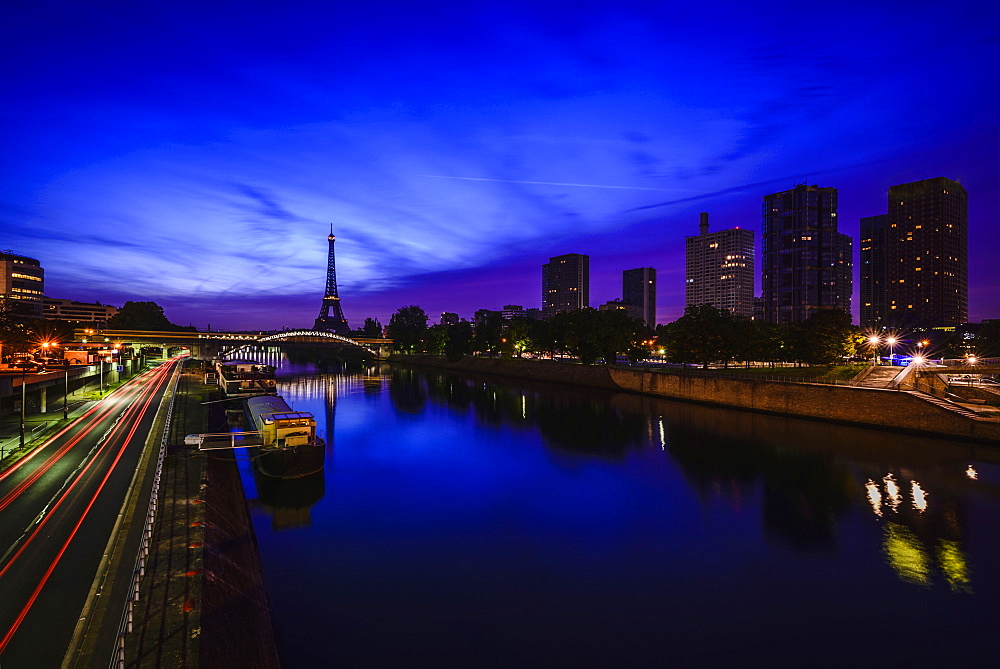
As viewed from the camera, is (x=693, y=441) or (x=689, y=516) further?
(x=693, y=441)

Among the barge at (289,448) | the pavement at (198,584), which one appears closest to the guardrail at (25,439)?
the pavement at (198,584)

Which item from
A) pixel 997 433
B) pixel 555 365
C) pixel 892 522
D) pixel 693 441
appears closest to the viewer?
pixel 892 522

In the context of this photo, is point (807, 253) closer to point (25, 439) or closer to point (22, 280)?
point (25, 439)

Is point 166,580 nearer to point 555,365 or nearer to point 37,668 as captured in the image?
point 37,668

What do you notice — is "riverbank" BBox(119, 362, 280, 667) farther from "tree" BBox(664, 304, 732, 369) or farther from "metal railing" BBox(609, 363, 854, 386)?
"tree" BBox(664, 304, 732, 369)

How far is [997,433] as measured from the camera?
4009 centimetres

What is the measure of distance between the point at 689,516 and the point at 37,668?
27.2 meters

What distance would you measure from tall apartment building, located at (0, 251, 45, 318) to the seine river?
20449 centimetres

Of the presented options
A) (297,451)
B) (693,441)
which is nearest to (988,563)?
(693,441)

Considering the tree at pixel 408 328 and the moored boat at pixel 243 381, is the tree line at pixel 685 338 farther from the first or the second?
the moored boat at pixel 243 381

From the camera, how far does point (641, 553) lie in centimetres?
2359


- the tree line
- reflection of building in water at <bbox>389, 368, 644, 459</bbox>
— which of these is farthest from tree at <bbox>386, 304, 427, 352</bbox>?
reflection of building in water at <bbox>389, 368, 644, 459</bbox>

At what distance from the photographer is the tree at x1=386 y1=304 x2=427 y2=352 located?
161m

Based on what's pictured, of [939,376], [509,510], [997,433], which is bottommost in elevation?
[509,510]
